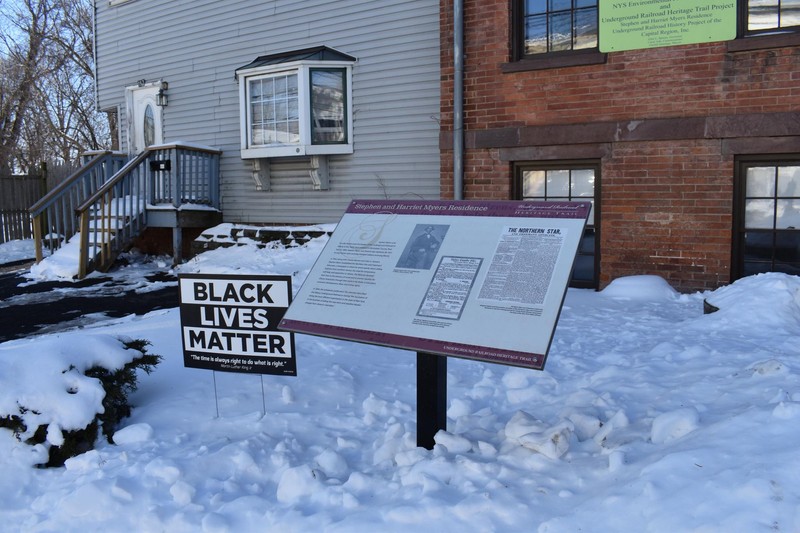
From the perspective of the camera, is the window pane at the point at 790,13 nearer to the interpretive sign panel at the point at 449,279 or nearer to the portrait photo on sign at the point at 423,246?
the interpretive sign panel at the point at 449,279

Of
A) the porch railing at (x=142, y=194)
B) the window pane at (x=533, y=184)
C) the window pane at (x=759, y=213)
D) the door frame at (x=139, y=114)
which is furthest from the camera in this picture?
the door frame at (x=139, y=114)

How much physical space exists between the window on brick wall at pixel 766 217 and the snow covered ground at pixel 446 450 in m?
2.80

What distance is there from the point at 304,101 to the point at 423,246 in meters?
8.01

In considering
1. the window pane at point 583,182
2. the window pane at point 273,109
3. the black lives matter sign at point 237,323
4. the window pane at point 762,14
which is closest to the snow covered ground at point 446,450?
the black lives matter sign at point 237,323

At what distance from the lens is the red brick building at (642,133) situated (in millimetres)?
7625

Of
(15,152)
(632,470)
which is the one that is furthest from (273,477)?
(15,152)

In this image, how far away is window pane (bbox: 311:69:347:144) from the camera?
1114 centimetres

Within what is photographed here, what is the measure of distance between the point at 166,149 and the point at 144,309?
430 cm

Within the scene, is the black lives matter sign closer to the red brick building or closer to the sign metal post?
the sign metal post

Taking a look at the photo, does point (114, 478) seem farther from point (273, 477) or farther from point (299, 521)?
point (299, 521)

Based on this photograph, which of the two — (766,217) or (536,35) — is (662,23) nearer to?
(536,35)

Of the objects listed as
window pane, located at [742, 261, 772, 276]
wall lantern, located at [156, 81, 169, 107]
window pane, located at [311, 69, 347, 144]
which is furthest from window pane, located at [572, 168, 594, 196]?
wall lantern, located at [156, 81, 169, 107]

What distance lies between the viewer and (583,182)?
8.78 meters

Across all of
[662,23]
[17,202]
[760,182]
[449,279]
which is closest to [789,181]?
[760,182]
